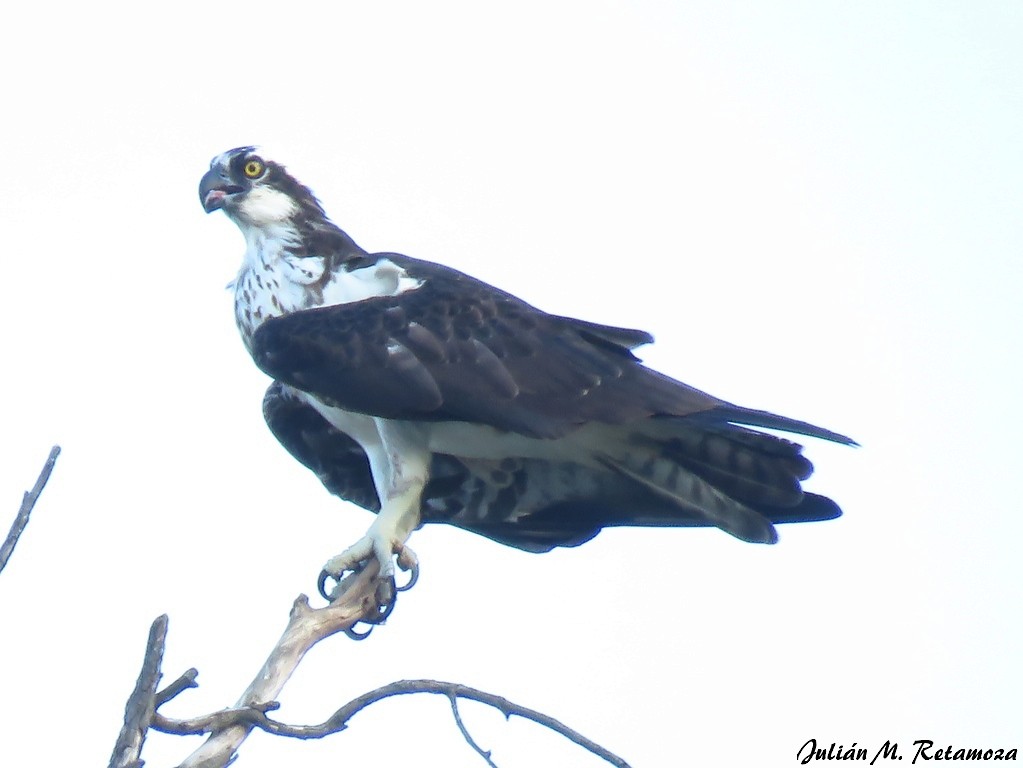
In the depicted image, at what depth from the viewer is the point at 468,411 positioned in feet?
Answer: 18.7

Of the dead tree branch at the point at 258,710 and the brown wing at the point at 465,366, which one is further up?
the brown wing at the point at 465,366

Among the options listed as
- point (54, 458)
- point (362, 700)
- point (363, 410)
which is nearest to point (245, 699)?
point (362, 700)

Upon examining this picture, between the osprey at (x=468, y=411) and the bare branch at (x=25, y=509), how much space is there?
6.73ft

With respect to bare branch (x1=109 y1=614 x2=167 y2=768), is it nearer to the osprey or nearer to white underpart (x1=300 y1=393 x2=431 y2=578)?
the osprey

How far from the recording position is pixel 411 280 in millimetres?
6223

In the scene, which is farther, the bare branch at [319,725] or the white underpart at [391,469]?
the white underpart at [391,469]

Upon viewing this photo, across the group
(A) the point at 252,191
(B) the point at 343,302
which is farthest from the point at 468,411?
(A) the point at 252,191

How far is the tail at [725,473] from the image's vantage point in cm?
566

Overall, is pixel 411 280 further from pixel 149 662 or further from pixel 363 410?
pixel 149 662

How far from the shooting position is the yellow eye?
6793mm

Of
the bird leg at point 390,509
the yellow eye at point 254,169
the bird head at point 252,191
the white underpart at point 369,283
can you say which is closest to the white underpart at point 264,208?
the bird head at point 252,191

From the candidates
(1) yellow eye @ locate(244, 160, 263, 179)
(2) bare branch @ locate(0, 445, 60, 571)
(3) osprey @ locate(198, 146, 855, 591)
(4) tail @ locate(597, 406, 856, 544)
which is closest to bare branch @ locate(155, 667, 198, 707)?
(2) bare branch @ locate(0, 445, 60, 571)

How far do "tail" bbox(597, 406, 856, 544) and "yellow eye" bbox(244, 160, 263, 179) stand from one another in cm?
212

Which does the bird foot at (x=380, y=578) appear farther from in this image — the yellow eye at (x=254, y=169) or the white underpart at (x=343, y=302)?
the yellow eye at (x=254, y=169)
